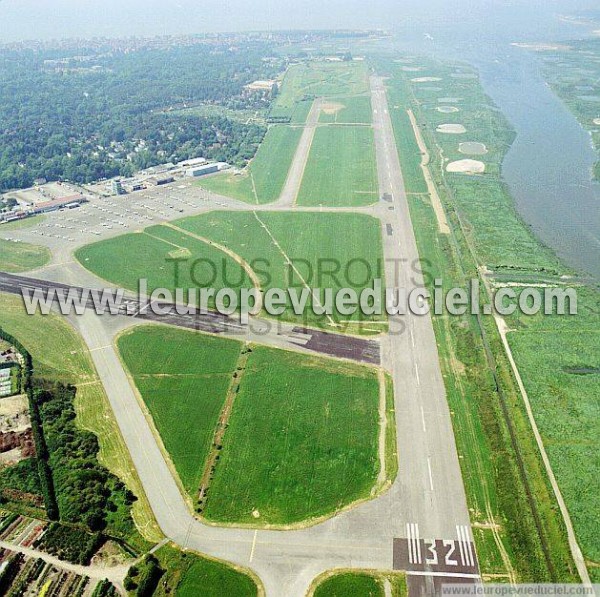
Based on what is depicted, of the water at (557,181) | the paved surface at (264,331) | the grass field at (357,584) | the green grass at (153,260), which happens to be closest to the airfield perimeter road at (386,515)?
the grass field at (357,584)

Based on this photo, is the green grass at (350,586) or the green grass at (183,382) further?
the green grass at (183,382)

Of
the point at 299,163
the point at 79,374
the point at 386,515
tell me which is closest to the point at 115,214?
the point at 299,163

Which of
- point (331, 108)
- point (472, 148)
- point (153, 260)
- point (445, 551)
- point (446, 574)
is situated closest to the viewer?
point (446, 574)

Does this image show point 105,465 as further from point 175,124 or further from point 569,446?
point 175,124

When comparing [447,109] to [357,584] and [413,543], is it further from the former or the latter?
[357,584]

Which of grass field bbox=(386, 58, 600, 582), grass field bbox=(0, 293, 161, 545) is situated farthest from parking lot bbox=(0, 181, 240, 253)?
grass field bbox=(386, 58, 600, 582)

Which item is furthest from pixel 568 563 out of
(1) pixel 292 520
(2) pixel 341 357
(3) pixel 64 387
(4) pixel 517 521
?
(3) pixel 64 387

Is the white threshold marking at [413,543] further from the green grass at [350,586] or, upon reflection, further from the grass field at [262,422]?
the grass field at [262,422]
